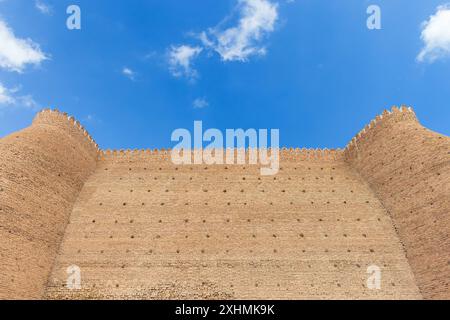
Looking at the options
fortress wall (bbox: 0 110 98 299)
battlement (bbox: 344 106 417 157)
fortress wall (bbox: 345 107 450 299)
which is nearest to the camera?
fortress wall (bbox: 0 110 98 299)

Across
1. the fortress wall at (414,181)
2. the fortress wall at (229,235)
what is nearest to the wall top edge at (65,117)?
the fortress wall at (229,235)

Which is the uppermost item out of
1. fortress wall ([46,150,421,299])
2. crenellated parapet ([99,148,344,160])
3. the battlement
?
the battlement

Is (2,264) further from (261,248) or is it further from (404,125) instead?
(404,125)

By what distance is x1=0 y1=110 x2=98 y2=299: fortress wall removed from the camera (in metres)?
15.4

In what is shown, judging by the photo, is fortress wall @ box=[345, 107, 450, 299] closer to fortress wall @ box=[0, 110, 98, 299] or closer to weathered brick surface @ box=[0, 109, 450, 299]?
weathered brick surface @ box=[0, 109, 450, 299]

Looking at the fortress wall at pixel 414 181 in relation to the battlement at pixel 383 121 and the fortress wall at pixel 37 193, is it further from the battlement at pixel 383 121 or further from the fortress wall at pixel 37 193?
the fortress wall at pixel 37 193

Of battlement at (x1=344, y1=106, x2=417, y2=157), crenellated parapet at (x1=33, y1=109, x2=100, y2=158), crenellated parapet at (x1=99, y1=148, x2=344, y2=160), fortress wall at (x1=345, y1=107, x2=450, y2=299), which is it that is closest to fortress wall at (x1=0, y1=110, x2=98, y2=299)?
crenellated parapet at (x1=33, y1=109, x2=100, y2=158)

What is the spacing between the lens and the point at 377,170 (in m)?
21.2

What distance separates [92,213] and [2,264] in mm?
5172

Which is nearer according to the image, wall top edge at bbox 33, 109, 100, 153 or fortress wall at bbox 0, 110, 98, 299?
fortress wall at bbox 0, 110, 98, 299

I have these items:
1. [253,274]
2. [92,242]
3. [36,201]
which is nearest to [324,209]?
[253,274]

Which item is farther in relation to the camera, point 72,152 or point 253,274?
point 72,152

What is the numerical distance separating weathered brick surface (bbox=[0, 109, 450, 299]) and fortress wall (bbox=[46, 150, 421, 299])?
54 millimetres

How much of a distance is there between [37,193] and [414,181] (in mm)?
17097
